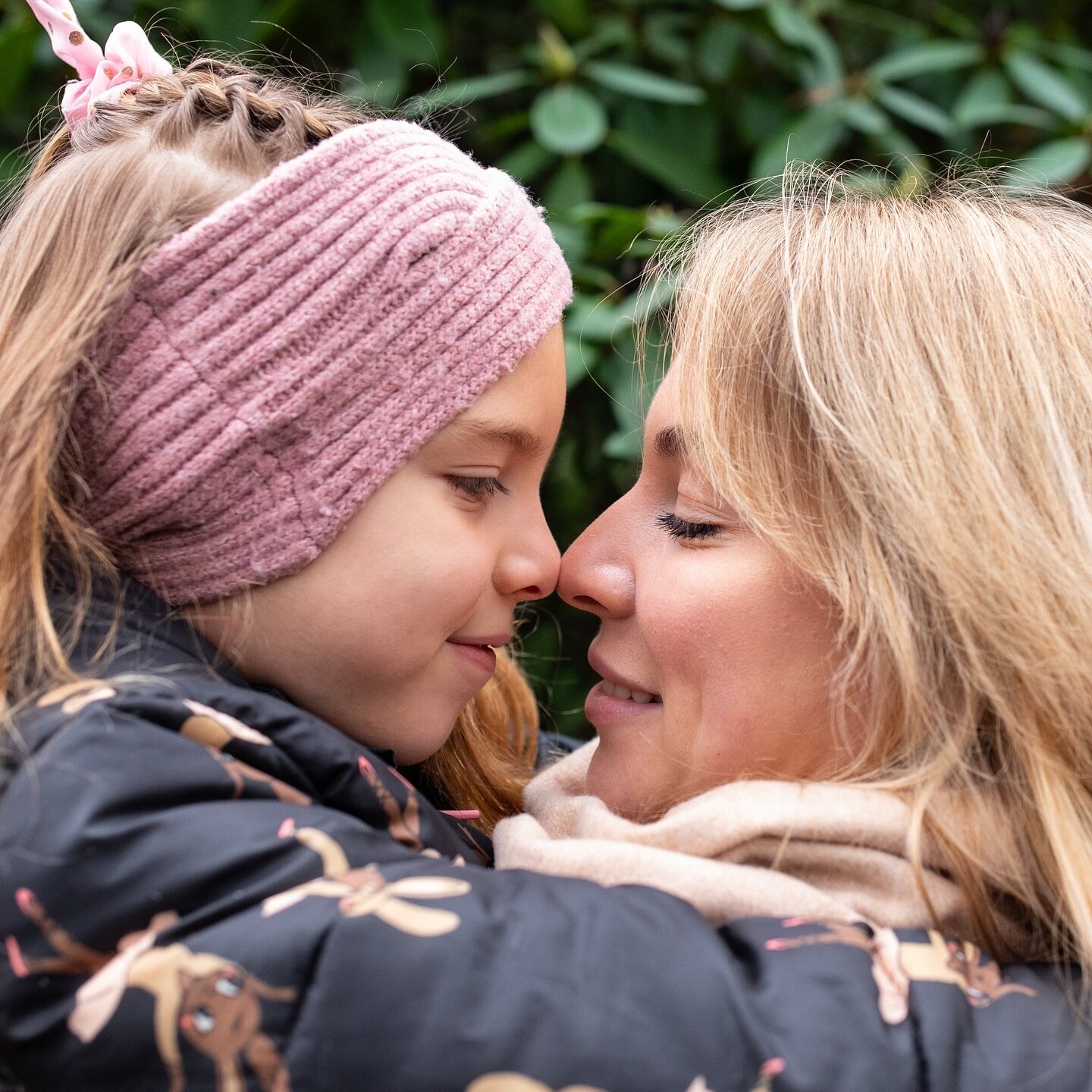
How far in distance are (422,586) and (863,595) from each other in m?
0.54

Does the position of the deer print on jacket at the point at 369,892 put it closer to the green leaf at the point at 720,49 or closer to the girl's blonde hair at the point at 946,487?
the girl's blonde hair at the point at 946,487

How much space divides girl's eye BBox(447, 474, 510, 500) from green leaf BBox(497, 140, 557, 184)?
1310mm

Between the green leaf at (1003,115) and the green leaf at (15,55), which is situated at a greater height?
the green leaf at (15,55)

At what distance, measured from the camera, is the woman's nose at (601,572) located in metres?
1.83

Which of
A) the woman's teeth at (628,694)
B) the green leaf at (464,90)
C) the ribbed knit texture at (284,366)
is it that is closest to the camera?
the ribbed knit texture at (284,366)

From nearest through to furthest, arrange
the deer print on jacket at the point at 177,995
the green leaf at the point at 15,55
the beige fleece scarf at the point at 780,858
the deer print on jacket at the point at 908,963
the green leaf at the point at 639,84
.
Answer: the deer print on jacket at the point at 177,995
the deer print on jacket at the point at 908,963
the beige fleece scarf at the point at 780,858
the green leaf at the point at 15,55
the green leaf at the point at 639,84

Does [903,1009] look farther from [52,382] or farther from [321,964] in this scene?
[52,382]

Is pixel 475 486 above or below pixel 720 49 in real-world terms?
below

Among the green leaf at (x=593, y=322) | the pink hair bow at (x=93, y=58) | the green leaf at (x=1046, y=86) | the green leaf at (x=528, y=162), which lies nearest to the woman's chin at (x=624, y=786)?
the green leaf at (x=593, y=322)

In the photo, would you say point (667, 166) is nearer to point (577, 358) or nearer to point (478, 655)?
point (577, 358)

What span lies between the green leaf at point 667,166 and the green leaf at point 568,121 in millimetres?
63

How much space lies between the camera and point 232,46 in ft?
9.26

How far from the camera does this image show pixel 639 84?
2.93 metres

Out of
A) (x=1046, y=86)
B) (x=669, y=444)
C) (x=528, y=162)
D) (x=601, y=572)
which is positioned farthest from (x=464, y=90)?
(x=1046, y=86)
